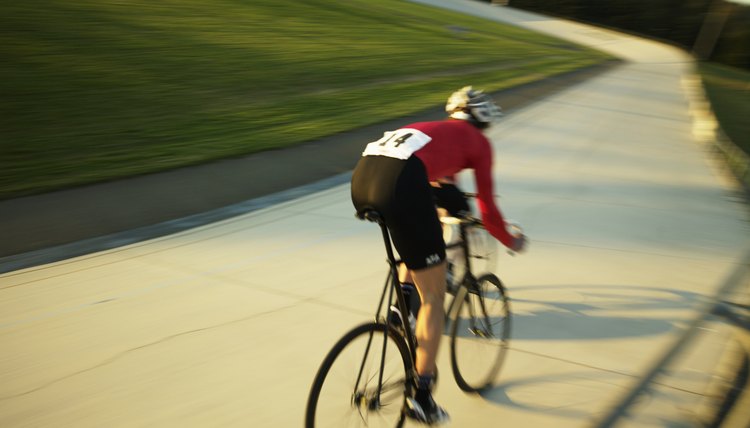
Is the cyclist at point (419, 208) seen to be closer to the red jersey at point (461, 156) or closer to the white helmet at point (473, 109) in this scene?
the red jersey at point (461, 156)

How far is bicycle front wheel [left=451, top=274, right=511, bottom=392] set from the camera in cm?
411

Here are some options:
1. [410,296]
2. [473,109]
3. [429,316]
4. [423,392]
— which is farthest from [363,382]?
[473,109]

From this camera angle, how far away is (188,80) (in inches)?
570

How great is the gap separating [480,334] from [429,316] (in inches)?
38.4

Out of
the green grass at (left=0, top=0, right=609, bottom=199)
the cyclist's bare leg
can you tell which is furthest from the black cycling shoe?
the green grass at (left=0, top=0, right=609, bottom=199)

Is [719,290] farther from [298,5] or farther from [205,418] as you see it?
[298,5]

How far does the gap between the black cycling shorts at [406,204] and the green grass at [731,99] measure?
56.9 feet

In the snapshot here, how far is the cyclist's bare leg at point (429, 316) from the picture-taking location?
3.40 metres

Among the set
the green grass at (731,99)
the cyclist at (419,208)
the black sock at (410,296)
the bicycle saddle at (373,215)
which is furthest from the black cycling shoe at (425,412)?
the green grass at (731,99)

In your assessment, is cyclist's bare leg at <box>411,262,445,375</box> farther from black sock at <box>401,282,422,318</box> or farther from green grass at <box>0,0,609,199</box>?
green grass at <box>0,0,609,199</box>

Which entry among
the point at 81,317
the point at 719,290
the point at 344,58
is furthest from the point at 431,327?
the point at 344,58

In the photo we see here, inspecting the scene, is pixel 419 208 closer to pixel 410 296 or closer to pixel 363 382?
pixel 410 296

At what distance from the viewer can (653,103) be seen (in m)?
22.6

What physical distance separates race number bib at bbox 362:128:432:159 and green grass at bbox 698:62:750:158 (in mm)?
17193
